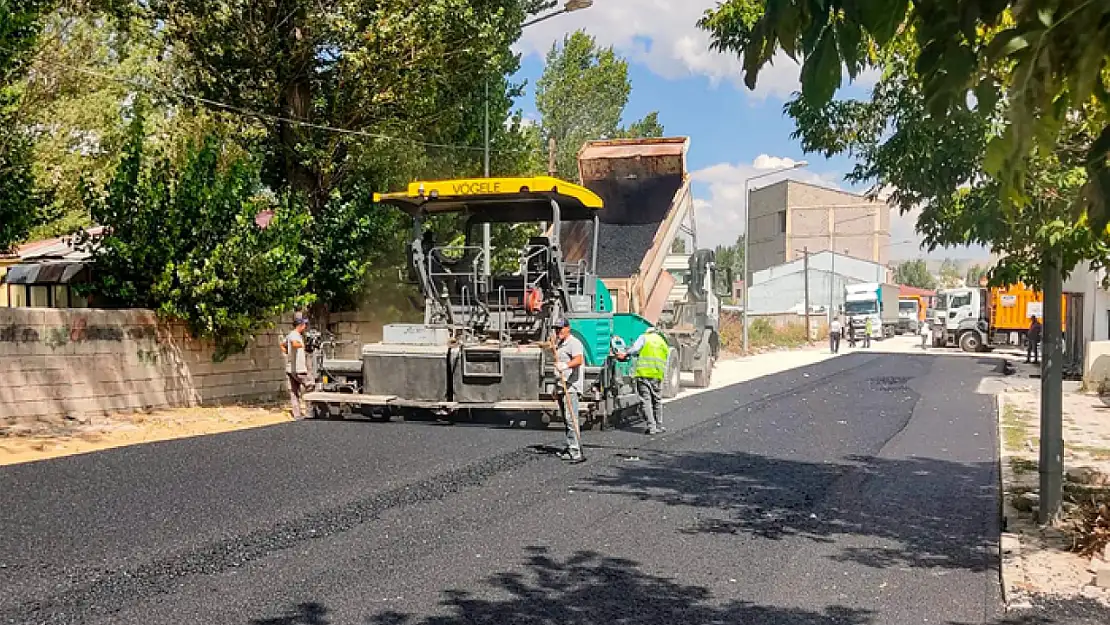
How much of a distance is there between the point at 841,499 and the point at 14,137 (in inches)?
413

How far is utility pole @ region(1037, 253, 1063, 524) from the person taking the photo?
672 cm

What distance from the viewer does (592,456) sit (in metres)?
9.78

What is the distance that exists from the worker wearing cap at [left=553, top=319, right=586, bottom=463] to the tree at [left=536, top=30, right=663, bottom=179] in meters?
34.7

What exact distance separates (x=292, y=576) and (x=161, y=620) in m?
0.84

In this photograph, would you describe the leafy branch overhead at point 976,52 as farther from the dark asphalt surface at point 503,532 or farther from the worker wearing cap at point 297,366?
the worker wearing cap at point 297,366

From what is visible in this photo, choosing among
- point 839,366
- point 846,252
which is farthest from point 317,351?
point 846,252

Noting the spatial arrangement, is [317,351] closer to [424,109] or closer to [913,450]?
[424,109]

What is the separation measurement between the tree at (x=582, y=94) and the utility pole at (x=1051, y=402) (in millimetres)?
37758

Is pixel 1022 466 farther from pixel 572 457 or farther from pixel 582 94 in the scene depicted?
pixel 582 94

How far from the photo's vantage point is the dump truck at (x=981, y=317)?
3200cm

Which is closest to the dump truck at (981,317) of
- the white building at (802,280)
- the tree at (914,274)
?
the white building at (802,280)

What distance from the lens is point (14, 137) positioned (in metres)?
12.0

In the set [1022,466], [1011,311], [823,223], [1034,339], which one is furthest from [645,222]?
[823,223]

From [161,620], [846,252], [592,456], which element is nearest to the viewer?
[161,620]
